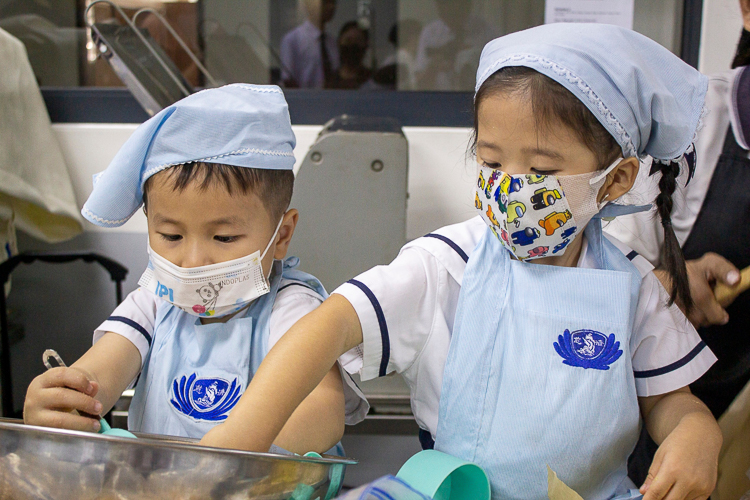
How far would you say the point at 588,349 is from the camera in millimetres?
767

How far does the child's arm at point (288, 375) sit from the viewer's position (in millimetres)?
621

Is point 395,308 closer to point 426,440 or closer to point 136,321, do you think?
point 426,440

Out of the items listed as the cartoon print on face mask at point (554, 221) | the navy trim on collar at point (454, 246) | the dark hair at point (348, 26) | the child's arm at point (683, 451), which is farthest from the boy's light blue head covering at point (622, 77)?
the dark hair at point (348, 26)

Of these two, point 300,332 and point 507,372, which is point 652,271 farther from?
point 300,332

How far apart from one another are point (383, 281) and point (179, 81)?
3.49 feet

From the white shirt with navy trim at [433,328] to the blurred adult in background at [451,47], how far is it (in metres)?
1.71

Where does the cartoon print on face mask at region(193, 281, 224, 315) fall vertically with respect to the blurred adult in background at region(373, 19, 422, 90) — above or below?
below

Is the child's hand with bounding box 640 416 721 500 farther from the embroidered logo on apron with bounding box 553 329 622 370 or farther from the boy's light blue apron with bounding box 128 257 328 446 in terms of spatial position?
the boy's light blue apron with bounding box 128 257 328 446

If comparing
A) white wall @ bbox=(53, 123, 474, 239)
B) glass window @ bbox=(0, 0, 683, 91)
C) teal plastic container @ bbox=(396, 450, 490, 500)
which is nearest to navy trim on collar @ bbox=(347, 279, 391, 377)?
teal plastic container @ bbox=(396, 450, 490, 500)

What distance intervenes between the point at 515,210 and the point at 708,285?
430mm

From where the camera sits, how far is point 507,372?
0.78 metres

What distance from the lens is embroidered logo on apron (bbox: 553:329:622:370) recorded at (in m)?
0.76

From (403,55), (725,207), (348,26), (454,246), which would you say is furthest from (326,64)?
(454,246)

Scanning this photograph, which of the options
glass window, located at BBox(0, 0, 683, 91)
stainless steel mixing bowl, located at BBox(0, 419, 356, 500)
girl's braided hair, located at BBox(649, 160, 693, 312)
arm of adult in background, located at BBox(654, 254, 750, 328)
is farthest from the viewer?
glass window, located at BBox(0, 0, 683, 91)
